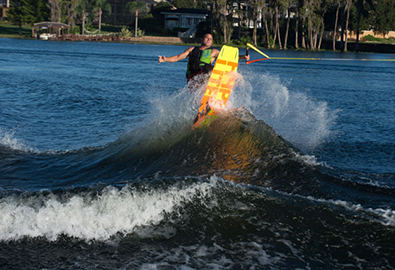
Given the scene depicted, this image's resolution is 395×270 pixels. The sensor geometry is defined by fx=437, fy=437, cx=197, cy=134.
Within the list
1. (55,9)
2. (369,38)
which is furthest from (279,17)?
(55,9)

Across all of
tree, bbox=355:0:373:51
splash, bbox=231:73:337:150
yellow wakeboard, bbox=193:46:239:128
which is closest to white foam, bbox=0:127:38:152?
yellow wakeboard, bbox=193:46:239:128

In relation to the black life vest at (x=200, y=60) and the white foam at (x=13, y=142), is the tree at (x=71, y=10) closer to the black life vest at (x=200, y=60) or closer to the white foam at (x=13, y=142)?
the white foam at (x=13, y=142)

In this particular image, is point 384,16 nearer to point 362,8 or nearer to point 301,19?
point 362,8

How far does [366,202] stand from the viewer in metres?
6.04

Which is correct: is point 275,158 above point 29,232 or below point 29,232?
above

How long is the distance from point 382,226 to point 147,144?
4576 mm

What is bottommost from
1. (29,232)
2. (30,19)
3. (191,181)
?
(29,232)

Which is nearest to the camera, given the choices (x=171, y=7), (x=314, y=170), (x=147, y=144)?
(x=314, y=170)

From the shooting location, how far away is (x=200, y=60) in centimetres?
916

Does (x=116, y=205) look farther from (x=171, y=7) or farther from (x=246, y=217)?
(x=171, y=7)


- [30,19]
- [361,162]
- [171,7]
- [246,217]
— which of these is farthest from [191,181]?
[171,7]

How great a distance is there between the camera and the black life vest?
30.0 feet

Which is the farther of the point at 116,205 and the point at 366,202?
the point at 366,202

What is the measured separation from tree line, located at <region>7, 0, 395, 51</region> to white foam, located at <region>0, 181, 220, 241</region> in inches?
2500
